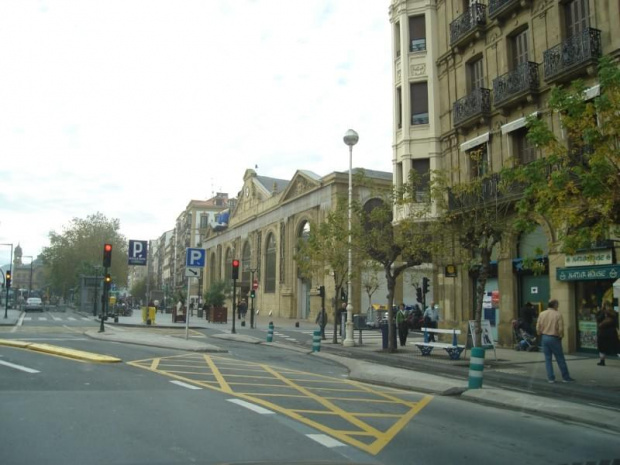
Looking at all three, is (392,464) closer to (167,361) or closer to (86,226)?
(167,361)

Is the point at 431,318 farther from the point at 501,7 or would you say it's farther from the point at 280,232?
the point at 280,232

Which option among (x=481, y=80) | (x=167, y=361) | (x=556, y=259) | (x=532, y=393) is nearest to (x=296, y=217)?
(x=481, y=80)

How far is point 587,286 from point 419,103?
12.2m

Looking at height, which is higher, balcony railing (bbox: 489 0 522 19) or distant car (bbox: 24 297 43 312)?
balcony railing (bbox: 489 0 522 19)

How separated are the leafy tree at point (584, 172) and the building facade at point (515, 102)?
4436 millimetres

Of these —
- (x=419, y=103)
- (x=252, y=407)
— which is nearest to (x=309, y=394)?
(x=252, y=407)

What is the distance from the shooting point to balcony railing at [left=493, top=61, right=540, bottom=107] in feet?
65.5

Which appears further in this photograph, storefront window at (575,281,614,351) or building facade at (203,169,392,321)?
building facade at (203,169,392,321)

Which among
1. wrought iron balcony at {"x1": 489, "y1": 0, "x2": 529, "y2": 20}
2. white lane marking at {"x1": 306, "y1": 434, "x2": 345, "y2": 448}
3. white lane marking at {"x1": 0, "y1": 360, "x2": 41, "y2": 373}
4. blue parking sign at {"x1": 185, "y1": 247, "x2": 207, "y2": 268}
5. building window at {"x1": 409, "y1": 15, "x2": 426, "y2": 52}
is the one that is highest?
building window at {"x1": 409, "y1": 15, "x2": 426, "y2": 52}

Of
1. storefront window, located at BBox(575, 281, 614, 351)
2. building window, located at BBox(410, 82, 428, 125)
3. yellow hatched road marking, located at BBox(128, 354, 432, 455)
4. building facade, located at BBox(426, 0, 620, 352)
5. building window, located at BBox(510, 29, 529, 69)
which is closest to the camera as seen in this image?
yellow hatched road marking, located at BBox(128, 354, 432, 455)

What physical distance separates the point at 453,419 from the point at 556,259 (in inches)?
498

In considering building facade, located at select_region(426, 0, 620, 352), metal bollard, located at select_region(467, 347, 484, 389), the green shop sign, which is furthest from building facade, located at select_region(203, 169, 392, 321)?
metal bollard, located at select_region(467, 347, 484, 389)

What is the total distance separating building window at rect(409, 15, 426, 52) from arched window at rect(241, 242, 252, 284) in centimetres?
3928

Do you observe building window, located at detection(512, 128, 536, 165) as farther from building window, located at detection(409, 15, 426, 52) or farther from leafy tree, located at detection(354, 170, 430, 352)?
building window, located at detection(409, 15, 426, 52)
